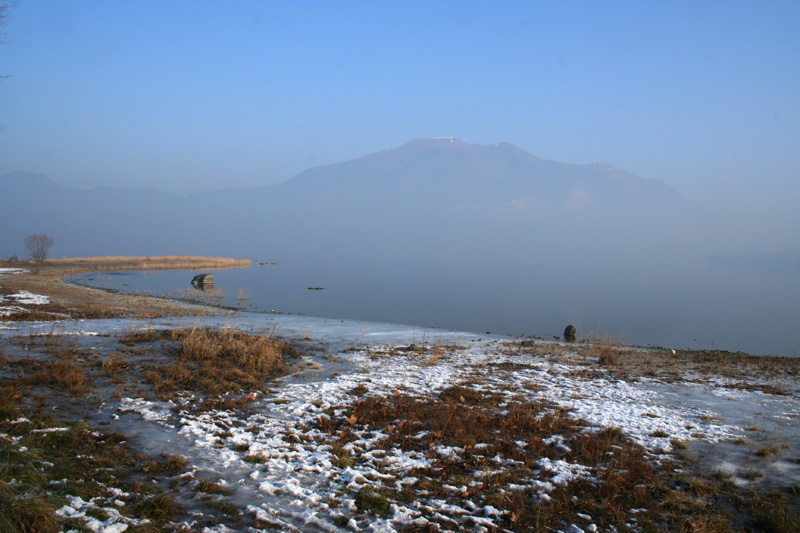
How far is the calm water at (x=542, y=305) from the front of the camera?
1169 inches

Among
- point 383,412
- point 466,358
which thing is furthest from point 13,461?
point 466,358

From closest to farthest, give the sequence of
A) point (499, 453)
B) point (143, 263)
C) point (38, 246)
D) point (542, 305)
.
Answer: point (499, 453)
point (542, 305)
point (38, 246)
point (143, 263)

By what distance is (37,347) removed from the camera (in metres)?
11.7

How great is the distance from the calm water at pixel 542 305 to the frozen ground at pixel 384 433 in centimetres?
1475

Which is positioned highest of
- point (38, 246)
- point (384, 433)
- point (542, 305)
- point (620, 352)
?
point (38, 246)

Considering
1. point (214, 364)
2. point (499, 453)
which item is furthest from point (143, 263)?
point (499, 453)

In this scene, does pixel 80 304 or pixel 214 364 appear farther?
pixel 80 304

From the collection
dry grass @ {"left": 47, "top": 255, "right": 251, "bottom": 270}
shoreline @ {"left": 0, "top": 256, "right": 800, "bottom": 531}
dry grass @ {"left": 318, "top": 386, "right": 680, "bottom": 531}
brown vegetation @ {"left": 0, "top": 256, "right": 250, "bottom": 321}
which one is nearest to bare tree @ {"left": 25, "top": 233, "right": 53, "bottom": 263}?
dry grass @ {"left": 47, "top": 255, "right": 251, "bottom": 270}

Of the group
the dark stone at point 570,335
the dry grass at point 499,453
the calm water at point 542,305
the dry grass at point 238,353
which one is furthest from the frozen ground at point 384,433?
the calm water at point 542,305

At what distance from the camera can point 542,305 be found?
4219 centimetres

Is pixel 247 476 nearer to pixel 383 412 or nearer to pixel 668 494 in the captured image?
pixel 383 412

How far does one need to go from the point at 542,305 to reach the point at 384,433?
120 ft

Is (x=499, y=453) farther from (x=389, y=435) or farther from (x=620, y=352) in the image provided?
(x=620, y=352)

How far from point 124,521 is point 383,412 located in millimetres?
4909
